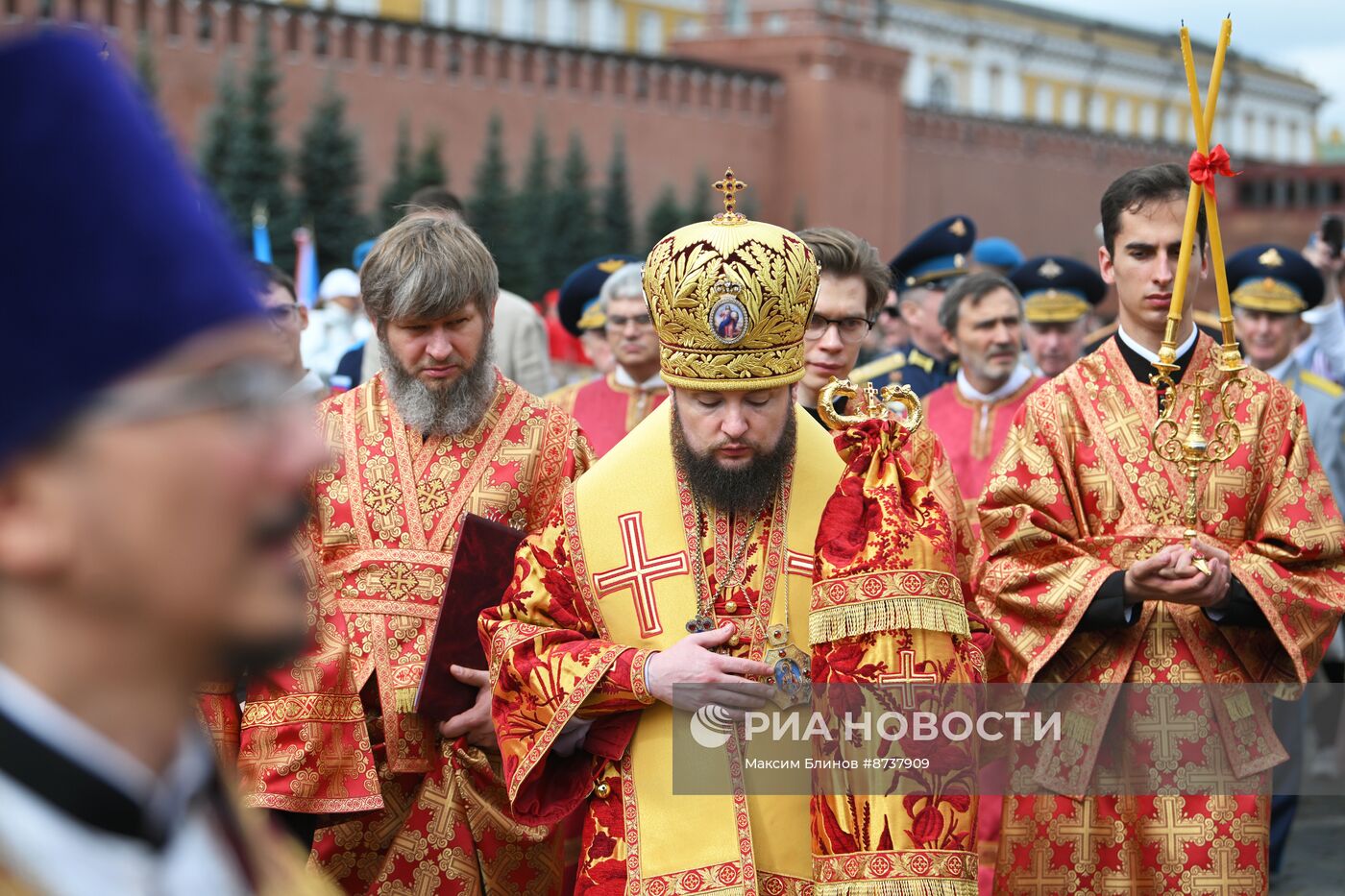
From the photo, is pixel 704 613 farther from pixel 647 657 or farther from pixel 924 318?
pixel 924 318

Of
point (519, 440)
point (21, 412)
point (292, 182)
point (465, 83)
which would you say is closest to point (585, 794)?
point (519, 440)

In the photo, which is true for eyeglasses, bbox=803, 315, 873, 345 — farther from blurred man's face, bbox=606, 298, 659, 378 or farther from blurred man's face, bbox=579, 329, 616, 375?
blurred man's face, bbox=579, 329, 616, 375

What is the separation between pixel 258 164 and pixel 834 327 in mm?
27601

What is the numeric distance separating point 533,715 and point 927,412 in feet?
13.0

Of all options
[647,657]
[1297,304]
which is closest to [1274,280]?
[1297,304]

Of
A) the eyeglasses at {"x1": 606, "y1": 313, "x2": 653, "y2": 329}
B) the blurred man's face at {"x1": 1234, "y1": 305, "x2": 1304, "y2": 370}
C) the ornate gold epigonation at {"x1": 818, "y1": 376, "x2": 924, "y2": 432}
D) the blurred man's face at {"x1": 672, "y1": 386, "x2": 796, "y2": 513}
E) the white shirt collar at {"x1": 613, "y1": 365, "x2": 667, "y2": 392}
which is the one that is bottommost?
the white shirt collar at {"x1": 613, "y1": 365, "x2": 667, "y2": 392}

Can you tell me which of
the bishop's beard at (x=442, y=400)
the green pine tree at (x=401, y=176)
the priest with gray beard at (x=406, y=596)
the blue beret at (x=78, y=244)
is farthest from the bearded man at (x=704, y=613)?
the green pine tree at (x=401, y=176)

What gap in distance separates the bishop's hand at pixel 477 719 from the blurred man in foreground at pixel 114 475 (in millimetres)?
2792

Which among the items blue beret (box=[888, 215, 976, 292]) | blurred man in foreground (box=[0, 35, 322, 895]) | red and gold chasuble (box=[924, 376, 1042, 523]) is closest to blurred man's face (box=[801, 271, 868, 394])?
red and gold chasuble (box=[924, 376, 1042, 523])

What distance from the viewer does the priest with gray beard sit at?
4109 millimetres

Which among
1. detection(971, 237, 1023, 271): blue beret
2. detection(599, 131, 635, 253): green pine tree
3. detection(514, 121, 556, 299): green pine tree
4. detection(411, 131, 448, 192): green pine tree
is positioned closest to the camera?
detection(971, 237, 1023, 271): blue beret

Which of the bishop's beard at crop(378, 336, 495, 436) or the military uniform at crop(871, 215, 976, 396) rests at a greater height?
the bishop's beard at crop(378, 336, 495, 436)

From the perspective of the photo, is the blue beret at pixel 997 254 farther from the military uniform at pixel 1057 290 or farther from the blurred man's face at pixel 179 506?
the blurred man's face at pixel 179 506

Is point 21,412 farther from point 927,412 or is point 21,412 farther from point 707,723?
point 927,412
